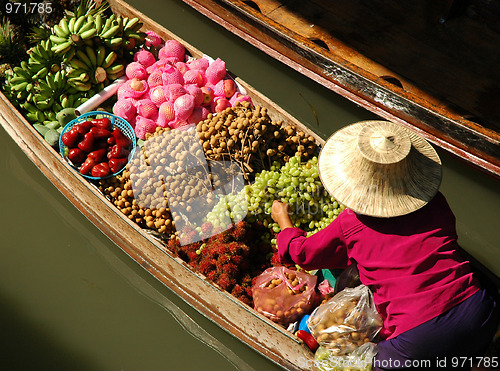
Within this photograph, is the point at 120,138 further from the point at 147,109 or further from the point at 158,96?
the point at 158,96

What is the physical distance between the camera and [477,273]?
7.61ft

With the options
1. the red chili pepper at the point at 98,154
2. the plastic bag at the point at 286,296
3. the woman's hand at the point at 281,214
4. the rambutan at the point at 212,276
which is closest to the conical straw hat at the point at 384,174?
the woman's hand at the point at 281,214

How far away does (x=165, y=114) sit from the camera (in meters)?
3.20

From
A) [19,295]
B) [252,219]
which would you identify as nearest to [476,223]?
[252,219]

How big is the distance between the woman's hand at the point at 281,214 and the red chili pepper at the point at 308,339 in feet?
1.89

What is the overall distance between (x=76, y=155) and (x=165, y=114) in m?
0.68

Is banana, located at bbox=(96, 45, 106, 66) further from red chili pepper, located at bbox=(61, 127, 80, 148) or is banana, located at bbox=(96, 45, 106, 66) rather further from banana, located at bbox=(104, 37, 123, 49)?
red chili pepper, located at bbox=(61, 127, 80, 148)

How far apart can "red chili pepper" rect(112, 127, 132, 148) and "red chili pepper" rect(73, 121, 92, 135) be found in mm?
173

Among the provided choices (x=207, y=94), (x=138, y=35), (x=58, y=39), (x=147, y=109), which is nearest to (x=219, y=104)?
(x=207, y=94)

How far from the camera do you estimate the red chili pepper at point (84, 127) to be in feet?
10.4

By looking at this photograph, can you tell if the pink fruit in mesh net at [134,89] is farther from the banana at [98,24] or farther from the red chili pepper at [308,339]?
the red chili pepper at [308,339]

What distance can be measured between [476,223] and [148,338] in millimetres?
2655

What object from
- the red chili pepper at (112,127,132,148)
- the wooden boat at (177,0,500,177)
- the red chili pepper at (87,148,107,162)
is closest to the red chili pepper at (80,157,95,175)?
the red chili pepper at (87,148,107,162)

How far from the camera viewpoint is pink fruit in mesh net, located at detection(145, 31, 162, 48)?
3.71 m
